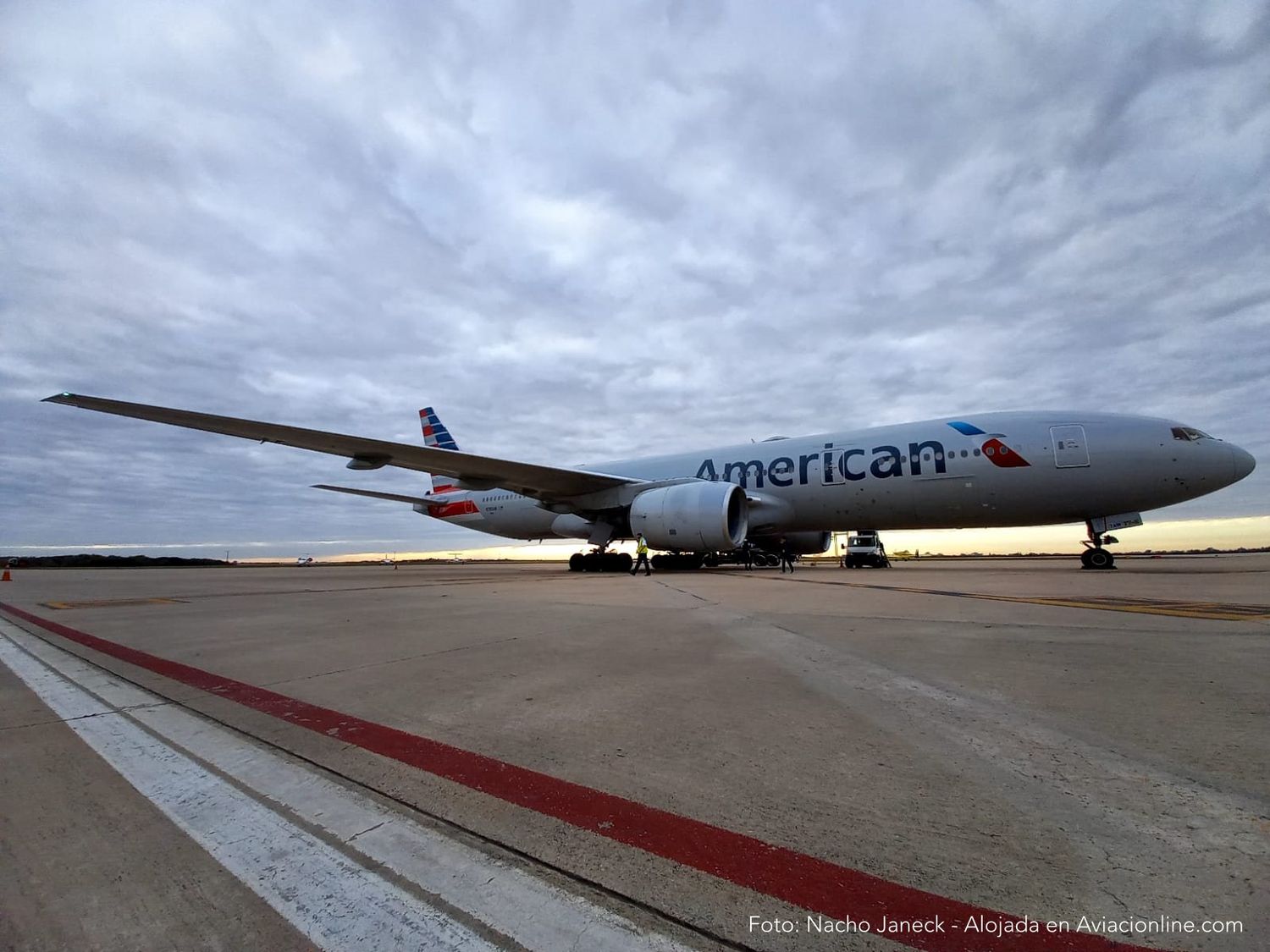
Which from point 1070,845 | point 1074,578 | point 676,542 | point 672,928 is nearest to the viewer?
point 672,928

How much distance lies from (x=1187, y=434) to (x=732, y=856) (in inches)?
633

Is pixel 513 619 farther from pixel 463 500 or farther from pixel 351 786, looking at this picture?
pixel 463 500

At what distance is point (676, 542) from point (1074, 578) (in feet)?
25.7

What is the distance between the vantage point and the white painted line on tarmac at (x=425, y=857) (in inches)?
46.0

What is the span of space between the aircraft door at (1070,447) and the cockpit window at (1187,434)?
175cm

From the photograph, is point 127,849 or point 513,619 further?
point 513,619

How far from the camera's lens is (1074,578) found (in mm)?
10430

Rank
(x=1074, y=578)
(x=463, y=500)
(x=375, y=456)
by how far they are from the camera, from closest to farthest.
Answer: (x=1074, y=578), (x=375, y=456), (x=463, y=500)

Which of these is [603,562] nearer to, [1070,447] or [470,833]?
[1070,447]

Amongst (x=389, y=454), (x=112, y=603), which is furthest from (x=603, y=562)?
(x=112, y=603)

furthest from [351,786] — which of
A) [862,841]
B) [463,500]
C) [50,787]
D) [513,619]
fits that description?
[463,500]

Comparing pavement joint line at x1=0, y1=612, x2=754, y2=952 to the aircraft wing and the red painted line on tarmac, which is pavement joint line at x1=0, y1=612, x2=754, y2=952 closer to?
the red painted line on tarmac

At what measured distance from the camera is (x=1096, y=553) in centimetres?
1374

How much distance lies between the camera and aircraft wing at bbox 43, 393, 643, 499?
29.1 ft
